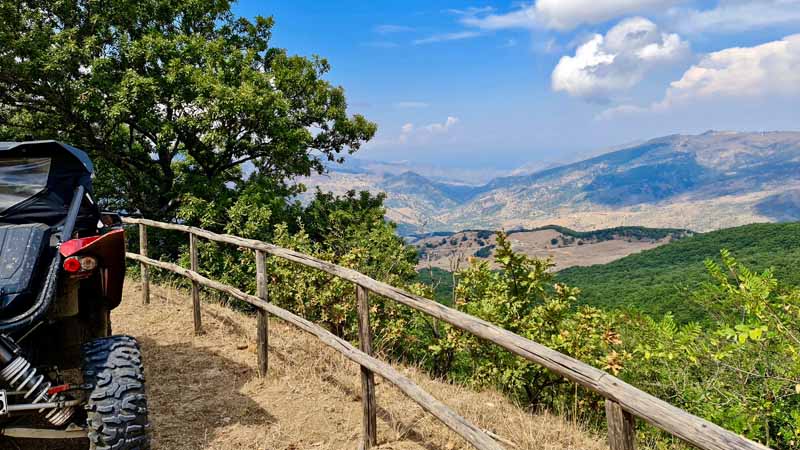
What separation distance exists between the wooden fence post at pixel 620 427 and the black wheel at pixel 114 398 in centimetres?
302

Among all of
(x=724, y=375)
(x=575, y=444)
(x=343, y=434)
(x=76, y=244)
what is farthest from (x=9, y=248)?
(x=724, y=375)

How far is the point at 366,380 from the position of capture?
4.37 metres

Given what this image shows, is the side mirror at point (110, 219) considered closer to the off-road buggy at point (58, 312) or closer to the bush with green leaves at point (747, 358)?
the off-road buggy at point (58, 312)

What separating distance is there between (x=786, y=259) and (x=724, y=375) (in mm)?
54665

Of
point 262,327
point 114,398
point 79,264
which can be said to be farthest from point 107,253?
point 262,327

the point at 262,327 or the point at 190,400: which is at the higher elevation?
the point at 262,327

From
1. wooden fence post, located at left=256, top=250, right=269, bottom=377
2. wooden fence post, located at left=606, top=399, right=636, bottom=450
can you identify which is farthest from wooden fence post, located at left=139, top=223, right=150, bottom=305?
wooden fence post, located at left=606, top=399, right=636, bottom=450

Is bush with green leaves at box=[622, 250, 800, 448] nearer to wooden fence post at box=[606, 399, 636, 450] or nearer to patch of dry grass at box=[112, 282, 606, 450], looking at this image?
patch of dry grass at box=[112, 282, 606, 450]

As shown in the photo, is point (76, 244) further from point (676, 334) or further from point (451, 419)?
point (676, 334)

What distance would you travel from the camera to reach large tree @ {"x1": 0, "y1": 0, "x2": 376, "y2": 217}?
13656 mm

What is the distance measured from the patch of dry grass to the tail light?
1.78 metres

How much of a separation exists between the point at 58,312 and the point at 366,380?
7.93ft

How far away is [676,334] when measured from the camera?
7.11 meters

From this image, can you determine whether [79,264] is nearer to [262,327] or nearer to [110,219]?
[110,219]
